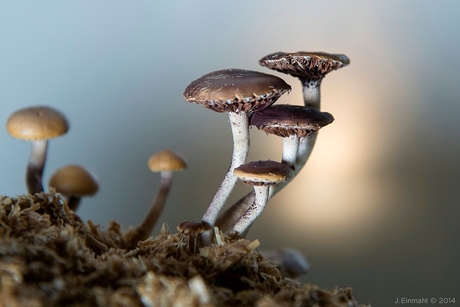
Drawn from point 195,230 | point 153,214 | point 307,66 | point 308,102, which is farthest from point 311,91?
point 153,214

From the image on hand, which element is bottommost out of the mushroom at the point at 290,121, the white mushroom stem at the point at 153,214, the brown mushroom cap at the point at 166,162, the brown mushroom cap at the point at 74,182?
the white mushroom stem at the point at 153,214

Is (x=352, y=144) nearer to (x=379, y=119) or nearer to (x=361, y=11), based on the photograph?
(x=379, y=119)

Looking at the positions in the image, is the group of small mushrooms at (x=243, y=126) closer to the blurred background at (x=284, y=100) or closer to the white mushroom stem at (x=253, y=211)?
the white mushroom stem at (x=253, y=211)

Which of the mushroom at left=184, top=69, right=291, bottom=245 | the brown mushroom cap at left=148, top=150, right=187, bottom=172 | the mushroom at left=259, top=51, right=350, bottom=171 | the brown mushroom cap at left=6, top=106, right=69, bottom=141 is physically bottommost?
the brown mushroom cap at left=148, top=150, right=187, bottom=172

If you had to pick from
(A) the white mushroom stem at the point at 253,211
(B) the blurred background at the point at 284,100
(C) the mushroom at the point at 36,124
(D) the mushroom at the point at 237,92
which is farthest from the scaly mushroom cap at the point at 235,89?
(B) the blurred background at the point at 284,100

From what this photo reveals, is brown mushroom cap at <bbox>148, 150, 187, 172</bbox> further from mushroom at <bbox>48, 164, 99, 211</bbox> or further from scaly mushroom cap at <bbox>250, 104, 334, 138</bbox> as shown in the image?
scaly mushroom cap at <bbox>250, 104, 334, 138</bbox>

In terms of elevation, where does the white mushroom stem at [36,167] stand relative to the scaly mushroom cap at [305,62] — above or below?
below

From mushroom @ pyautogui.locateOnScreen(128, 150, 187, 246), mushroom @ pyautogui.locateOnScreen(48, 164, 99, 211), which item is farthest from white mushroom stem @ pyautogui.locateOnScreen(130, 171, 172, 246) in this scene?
mushroom @ pyautogui.locateOnScreen(48, 164, 99, 211)
